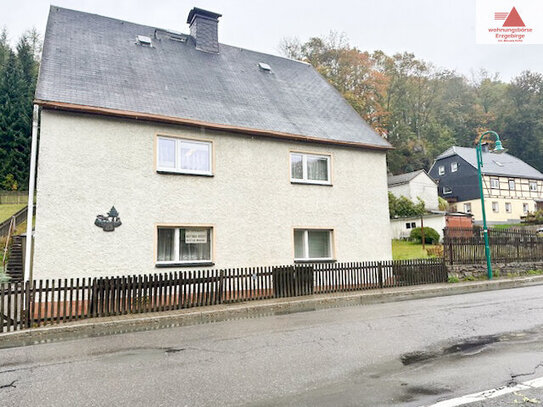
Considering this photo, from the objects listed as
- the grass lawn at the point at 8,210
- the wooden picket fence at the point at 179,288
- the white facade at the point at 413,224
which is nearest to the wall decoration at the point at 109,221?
the wooden picket fence at the point at 179,288

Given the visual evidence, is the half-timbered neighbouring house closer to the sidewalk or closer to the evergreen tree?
the sidewalk

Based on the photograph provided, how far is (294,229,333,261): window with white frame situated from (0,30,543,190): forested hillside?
23587 mm

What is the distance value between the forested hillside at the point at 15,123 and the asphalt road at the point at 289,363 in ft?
112

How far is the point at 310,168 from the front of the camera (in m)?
15.2

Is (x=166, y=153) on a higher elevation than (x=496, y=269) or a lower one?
higher

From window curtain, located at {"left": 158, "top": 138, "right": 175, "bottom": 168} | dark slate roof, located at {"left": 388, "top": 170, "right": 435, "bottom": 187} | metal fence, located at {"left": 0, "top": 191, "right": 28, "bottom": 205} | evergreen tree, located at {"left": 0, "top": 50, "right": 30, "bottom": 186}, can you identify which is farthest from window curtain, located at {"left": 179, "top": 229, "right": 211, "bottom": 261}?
dark slate roof, located at {"left": 388, "top": 170, "right": 435, "bottom": 187}

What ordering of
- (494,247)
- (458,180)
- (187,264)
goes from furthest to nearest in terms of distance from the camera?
(458,180) → (494,247) → (187,264)

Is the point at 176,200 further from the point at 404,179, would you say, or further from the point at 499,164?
the point at 499,164

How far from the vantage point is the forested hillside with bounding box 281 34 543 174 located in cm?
4131

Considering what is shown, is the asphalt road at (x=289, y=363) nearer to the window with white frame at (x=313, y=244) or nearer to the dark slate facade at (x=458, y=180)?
the window with white frame at (x=313, y=244)

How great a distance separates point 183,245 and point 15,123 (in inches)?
1277

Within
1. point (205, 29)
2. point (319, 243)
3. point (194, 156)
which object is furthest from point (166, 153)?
point (205, 29)

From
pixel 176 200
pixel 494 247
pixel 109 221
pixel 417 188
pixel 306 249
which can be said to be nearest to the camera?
pixel 109 221

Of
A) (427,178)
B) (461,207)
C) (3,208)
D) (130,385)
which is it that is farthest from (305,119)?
(461,207)
